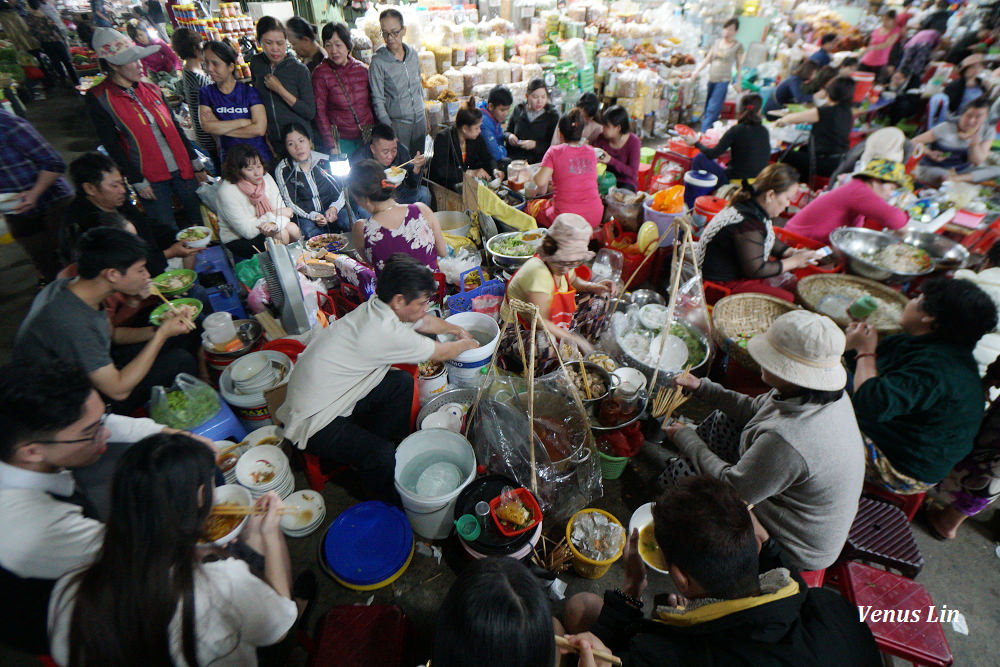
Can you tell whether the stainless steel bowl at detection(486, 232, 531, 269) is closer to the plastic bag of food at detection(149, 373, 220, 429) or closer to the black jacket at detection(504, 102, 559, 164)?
the black jacket at detection(504, 102, 559, 164)

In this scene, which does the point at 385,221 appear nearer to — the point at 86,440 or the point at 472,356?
the point at 472,356

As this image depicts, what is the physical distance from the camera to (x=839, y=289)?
427 centimetres

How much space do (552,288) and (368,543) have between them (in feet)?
7.35

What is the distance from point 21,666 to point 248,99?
5.38 metres

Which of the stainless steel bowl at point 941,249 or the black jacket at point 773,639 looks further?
the stainless steel bowl at point 941,249

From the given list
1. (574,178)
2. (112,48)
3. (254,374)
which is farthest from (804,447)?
(112,48)

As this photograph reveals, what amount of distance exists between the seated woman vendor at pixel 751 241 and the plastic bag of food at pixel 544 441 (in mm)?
2234

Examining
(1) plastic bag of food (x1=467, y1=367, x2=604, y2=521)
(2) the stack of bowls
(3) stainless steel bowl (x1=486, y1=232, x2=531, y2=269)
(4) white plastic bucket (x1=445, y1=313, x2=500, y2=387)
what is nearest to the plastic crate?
(4) white plastic bucket (x1=445, y1=313, x2=500, y2=387)

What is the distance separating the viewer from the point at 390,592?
287cm

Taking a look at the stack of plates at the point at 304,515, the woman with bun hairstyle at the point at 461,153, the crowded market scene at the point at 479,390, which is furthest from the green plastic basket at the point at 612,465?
the woman with bun hairstyle at the point at 461,153

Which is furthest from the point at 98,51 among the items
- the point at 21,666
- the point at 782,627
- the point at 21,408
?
the point at 782,627

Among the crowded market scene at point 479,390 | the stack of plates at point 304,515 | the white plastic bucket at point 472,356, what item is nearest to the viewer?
the crowded market scene at point 479,390

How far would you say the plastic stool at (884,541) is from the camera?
253 cm

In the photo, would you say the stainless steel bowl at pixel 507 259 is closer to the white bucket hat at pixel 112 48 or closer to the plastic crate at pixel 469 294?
the plastic crate at pixel 469 294
